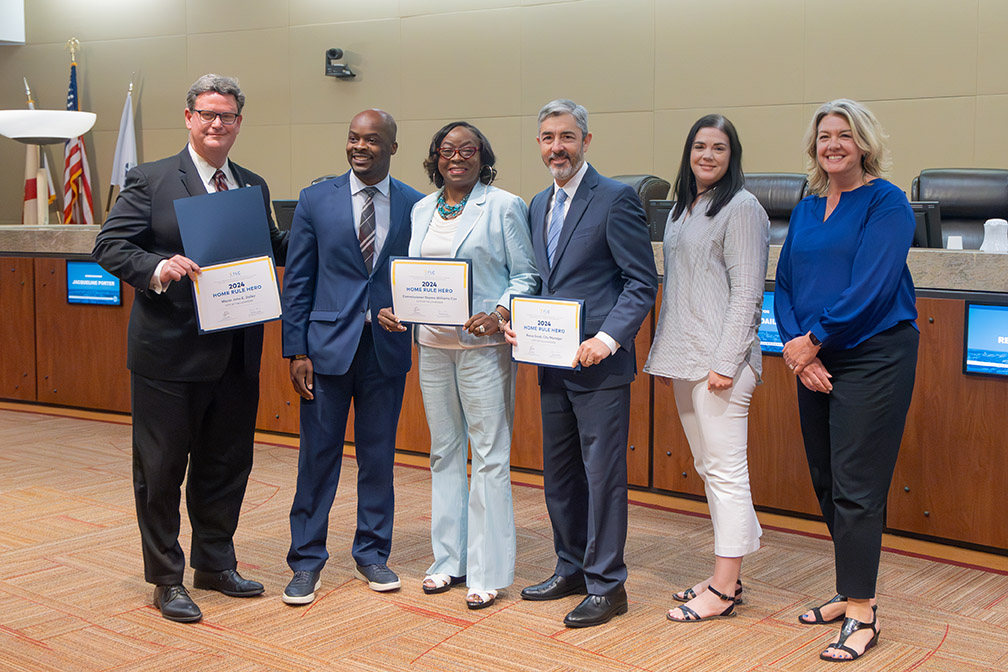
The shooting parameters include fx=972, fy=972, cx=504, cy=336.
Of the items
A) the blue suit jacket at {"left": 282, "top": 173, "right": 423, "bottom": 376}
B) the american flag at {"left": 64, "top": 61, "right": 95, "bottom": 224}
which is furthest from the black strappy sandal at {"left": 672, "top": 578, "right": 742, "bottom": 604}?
the american flag at {"left": 64, "top": 61, "right": 95, "bottom": 224}

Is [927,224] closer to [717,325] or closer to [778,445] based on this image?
[778,445]

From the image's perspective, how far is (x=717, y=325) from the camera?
9.18ft

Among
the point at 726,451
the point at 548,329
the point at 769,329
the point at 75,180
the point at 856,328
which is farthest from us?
the point at 75,180

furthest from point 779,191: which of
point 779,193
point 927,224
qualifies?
point 927,224

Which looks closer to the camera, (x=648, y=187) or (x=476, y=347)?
(x=476, y=347)

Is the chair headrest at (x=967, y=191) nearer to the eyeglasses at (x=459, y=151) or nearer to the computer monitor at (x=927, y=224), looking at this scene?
the computer monitor at (x=927, y=224)

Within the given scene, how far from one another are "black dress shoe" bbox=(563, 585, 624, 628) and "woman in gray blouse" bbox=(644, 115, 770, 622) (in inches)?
6.7

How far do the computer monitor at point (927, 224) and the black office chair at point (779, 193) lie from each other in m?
1.28

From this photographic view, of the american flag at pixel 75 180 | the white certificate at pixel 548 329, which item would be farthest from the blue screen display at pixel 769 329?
the american flag at pixel 75 180

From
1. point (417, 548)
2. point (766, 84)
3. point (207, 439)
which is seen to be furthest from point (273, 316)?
point (766, 84)

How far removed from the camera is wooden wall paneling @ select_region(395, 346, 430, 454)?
4.85 metres

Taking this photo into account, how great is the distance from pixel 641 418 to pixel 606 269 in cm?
151

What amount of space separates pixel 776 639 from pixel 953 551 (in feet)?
3.80

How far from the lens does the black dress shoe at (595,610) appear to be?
2.83 metres
